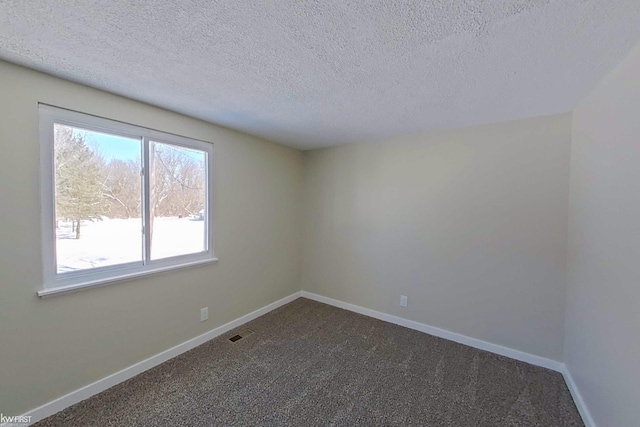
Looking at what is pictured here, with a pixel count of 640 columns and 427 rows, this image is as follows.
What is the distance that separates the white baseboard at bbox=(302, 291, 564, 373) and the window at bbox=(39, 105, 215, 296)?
2033mm

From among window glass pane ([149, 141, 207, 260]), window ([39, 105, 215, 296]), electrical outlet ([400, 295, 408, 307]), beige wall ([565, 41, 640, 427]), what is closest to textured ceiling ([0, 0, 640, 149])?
beige wall ([565, 41, 640, 427])

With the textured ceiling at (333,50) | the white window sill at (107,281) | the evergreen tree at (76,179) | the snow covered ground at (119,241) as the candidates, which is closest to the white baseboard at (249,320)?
the white window sill at (107,281)

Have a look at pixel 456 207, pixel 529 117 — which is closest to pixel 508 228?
pixel 456 207

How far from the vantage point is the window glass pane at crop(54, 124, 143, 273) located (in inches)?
69.5

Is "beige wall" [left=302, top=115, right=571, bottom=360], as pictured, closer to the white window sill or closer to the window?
the window

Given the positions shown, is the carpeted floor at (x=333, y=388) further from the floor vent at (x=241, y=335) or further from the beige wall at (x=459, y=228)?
the beige wall at (x=459, y=228)

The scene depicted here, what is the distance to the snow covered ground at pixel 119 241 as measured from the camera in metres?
1.80

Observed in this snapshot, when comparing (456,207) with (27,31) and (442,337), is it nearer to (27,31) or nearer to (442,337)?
(442,337)

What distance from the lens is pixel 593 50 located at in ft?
4.30

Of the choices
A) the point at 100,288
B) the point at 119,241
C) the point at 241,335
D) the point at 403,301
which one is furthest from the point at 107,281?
the point at 403,301

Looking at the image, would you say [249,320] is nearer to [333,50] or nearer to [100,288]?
[100,288]

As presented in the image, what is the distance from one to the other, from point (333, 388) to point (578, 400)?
1772 mm

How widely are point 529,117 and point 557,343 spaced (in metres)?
2.04

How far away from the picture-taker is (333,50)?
135 cm
